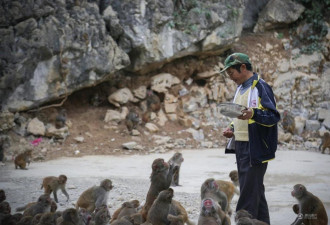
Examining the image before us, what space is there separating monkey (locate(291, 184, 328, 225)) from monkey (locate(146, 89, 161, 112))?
11.0m

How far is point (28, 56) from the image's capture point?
12414mm

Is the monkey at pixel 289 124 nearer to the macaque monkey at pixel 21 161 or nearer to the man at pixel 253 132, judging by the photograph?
the macaque monkey at pixel 21 161

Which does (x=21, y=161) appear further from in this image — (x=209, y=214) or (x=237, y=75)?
(x=237, y=75)

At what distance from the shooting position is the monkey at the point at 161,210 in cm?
422

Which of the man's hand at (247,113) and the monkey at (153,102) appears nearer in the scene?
the man's hand at (247,113)

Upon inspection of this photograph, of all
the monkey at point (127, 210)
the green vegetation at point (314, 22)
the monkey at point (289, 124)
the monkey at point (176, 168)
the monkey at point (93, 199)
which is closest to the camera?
the monkey at point (127, 210)

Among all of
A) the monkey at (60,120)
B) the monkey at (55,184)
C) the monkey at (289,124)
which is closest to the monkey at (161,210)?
the monkey at (55,184)

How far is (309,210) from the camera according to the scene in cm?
448

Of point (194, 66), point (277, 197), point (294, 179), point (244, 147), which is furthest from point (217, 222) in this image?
point (194, 66)

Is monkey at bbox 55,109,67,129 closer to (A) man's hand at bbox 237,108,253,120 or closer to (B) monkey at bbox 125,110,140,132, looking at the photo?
(B) monkey at bbox 125,110,140,132

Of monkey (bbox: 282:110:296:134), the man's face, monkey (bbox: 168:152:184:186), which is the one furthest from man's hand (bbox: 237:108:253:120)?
monkey (bbox: 282:110:296:134)

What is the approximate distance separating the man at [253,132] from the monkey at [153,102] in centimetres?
1121

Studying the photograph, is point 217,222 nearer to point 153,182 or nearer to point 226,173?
point 153,182

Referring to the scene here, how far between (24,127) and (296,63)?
12166 mm
